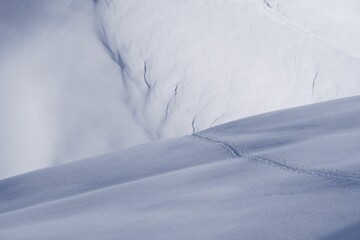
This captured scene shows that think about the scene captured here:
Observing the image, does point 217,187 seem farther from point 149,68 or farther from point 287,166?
point 149,68

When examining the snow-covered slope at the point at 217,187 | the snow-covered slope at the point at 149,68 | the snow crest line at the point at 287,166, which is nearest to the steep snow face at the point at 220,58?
the snow-covered slope at the point at 149,68

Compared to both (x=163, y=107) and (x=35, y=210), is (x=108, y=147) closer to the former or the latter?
(x=163, y=107)

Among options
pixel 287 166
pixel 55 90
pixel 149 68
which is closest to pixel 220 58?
pixel 149 68

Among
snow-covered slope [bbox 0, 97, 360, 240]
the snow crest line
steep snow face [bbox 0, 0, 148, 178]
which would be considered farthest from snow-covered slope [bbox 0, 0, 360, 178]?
the snow crest line

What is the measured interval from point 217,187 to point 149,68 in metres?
1.38

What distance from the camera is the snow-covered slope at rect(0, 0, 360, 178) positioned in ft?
6.64

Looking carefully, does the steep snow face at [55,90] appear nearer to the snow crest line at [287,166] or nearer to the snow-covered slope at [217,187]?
the snow-covered slope at [217,187]

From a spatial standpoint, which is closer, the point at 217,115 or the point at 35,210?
the point at 35,210

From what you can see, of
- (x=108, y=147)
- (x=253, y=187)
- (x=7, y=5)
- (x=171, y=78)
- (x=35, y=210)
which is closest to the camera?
(x=253, y=187)

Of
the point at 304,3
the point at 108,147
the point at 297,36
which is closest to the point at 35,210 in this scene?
the point at 108,147

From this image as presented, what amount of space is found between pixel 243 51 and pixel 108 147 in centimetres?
66

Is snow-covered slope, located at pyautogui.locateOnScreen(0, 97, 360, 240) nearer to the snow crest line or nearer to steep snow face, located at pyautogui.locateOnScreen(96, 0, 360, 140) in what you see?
the snow crest line

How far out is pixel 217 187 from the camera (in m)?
0.84

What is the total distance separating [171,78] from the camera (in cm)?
213
